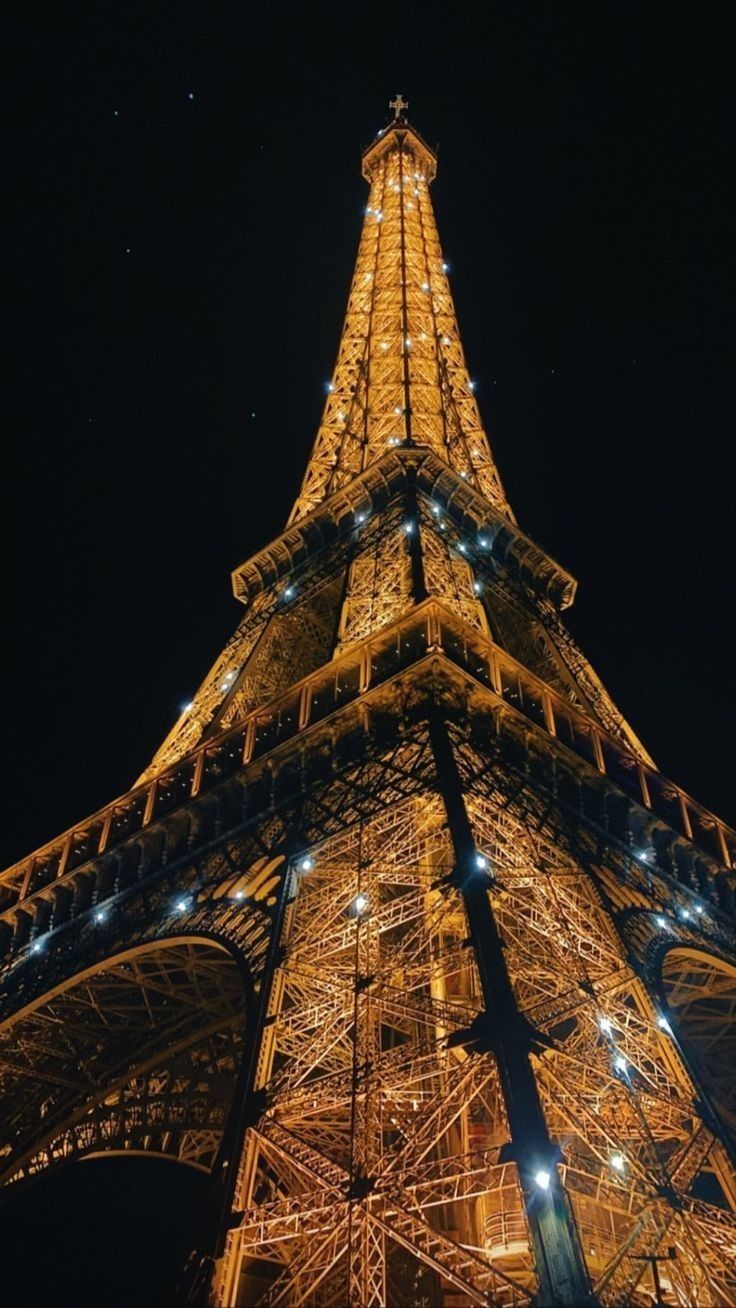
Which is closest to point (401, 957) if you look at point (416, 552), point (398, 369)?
point (416, 552)

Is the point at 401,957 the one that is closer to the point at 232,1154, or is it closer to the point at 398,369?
the point at 232,1154

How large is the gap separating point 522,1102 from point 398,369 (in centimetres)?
3814

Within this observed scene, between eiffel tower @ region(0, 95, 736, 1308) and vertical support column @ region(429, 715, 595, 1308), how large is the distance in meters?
0.03

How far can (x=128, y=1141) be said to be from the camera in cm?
2555

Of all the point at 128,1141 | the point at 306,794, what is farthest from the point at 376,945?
the point at 128,1141

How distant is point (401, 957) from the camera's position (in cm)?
1514

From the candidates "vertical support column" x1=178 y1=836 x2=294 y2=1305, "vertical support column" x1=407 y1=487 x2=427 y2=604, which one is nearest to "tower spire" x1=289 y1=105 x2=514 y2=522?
"vertical support column" x1=407 y1=487 x2=427 y2=604

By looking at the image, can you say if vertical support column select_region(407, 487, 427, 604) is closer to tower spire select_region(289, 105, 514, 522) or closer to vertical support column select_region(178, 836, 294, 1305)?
tower spire select_region(289, 105, 514, 522)

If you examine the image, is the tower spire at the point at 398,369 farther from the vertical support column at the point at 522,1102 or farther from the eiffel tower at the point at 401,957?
the vertical support column at the point at 522,1102

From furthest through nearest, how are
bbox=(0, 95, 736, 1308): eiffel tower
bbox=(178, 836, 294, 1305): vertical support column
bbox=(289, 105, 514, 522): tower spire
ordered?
bbox=(289, 105, 514, 522): tower spire < bbox=(0, 95, 736, 1308): eiffel tower < bbox=(178, 836, 294, 1305): vertical support column

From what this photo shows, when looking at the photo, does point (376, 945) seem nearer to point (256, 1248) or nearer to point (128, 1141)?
point (256, 1248)

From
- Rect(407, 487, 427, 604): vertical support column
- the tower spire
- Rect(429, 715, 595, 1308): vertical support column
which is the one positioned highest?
the tower spire

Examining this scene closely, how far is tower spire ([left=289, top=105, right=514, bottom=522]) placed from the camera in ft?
133

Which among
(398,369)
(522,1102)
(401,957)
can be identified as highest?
(398,369)
